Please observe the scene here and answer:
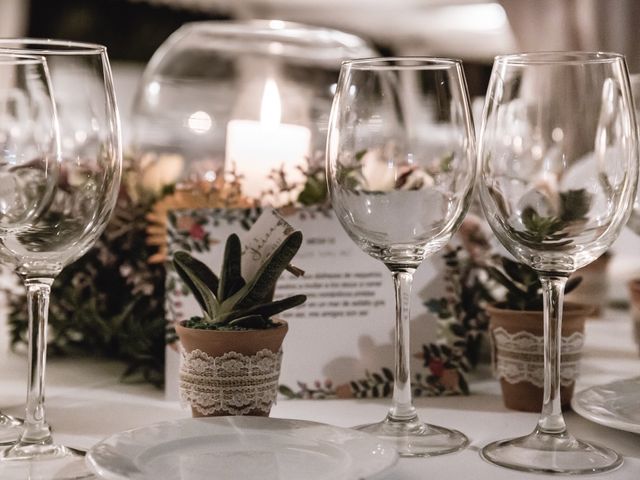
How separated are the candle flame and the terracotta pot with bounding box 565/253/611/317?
0.43 m

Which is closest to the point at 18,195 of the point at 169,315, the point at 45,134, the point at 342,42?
the point at 45,134

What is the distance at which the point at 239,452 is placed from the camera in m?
0.57

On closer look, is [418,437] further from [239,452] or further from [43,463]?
[43,463]

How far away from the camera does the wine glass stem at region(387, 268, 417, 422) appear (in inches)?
26.6

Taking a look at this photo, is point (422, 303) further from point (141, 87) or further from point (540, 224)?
point (141, 87)

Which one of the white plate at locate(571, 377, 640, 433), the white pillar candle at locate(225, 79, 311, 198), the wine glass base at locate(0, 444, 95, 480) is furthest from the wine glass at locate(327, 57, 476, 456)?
the white pillar candle at locate(225, 79, 311, 198)

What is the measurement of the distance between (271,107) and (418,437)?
0.62 meters

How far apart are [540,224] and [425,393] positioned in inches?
10.3

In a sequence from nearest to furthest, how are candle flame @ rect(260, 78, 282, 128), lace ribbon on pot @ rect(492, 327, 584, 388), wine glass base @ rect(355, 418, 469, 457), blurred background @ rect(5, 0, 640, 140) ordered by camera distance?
wine glass base @ rect(355, 418, 469, 457) < lace ribbon on pot @ rect(492, 327, 584, 388) < candle flame @ rect(260, 78, 282, 128) < blurred background @ rect(5, 0, 640, 140)

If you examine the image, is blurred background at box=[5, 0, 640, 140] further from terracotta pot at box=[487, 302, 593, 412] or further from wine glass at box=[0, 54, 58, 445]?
wine glass at box=[0, 54, 58, 445]

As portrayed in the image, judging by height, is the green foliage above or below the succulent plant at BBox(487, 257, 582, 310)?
above

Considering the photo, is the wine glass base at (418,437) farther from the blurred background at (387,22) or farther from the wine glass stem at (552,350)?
the blurred background at (387,22)

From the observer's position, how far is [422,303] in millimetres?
836

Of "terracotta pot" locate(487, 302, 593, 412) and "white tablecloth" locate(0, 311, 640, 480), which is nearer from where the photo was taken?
"white tablecloth" locate(0, 311, 640, 480)
